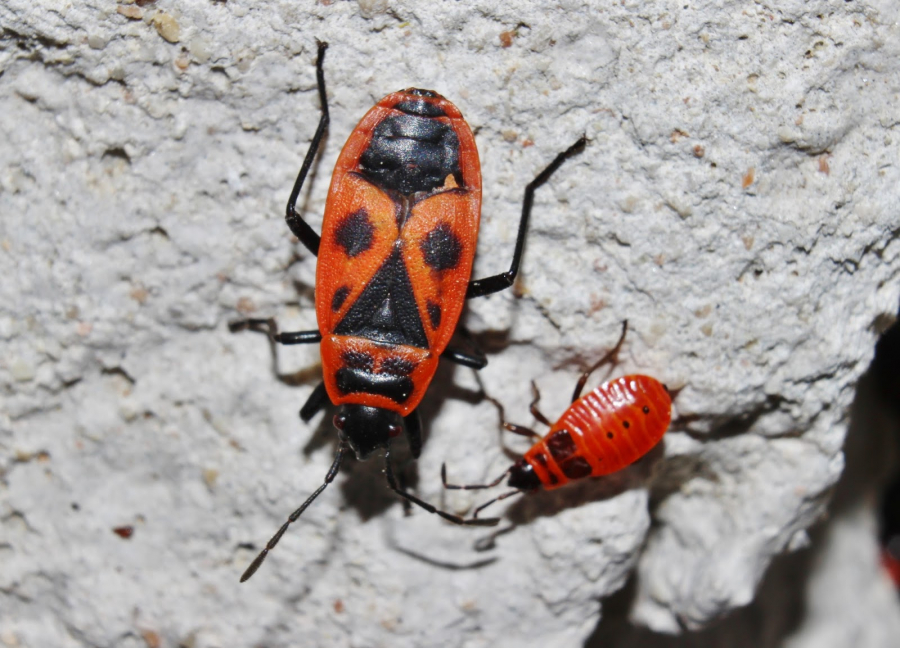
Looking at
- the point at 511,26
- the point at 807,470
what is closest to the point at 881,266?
the point at 807,470

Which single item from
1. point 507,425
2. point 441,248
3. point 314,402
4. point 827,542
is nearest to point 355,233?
point 441,248

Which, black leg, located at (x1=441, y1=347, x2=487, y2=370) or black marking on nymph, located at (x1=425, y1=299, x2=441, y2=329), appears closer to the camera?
black marking on nymph, located at (x1=425, y1=299, x2=441, y2=329)

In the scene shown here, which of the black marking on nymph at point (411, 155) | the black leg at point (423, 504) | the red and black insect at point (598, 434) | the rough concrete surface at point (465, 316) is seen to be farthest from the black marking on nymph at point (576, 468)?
the black marking on nymph at point (411, 155)

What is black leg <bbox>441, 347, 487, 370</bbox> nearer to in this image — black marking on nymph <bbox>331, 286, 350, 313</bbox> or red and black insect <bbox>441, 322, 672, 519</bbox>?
red and black insect <bbox>441, 322, 672, 519</bbox>

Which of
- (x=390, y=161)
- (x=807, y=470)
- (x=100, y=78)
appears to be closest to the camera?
(x=390, y=161)

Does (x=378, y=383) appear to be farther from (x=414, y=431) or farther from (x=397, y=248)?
(x=397, y=248)

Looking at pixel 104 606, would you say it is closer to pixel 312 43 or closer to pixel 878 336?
pixel 312 43

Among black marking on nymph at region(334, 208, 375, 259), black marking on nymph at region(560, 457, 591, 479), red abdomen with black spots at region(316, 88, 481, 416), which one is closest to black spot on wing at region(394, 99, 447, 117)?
red abdomen with black spots at region(316, 88, 481, 416)
